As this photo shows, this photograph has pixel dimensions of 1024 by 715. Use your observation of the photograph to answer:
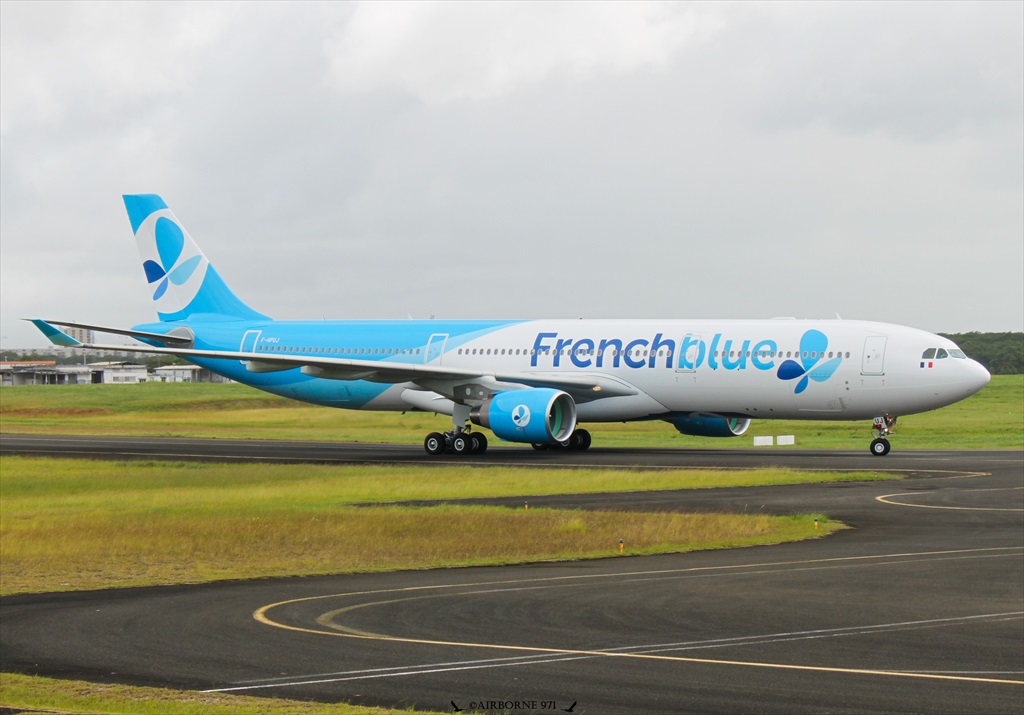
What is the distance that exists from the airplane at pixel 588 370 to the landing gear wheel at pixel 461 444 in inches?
2.0

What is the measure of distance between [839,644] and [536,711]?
4.78m

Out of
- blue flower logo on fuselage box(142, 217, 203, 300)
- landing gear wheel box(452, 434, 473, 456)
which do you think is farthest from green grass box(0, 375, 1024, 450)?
blue flower logo on fuselage box(142, 217, 203, 300)

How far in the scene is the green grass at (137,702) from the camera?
12406 mm

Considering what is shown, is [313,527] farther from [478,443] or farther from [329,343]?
[329,343]

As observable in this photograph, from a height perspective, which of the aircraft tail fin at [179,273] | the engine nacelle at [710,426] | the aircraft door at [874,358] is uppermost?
the aircraft tail fin at [179,273]

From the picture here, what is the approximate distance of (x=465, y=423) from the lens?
50938 mm

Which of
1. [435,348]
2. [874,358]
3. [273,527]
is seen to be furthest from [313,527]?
[435,348]

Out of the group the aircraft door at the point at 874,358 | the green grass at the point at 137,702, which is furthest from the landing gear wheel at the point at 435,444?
the green grass at the point at 137,702

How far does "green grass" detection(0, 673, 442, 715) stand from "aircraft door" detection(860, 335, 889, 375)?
34.8 m

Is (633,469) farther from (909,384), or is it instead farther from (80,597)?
(80,597)

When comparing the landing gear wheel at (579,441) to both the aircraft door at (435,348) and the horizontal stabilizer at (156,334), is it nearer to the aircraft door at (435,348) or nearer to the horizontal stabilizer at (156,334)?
the aircraft door at (435,348)

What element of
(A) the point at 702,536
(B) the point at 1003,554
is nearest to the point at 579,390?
(A) the point at 702,536

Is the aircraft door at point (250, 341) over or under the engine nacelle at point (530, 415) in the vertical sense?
over

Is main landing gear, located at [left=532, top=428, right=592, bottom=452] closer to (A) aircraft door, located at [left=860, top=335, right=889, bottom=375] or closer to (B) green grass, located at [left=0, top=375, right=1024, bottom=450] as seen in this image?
(B) green grass, located at [left=0, top=375, right=1024, bottom=450]
